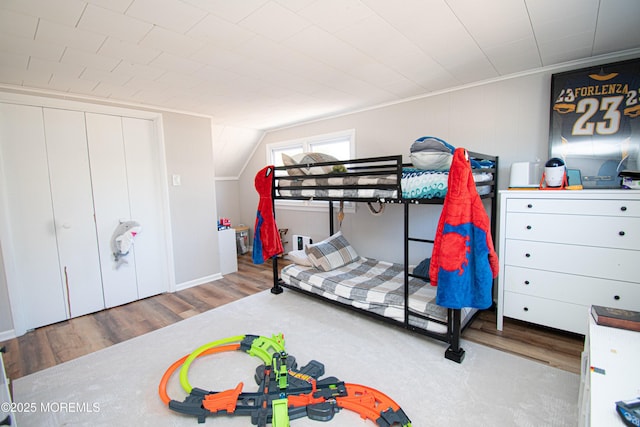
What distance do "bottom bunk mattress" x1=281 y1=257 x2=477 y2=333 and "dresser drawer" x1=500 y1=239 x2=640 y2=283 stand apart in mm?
617

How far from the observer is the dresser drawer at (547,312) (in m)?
2.17

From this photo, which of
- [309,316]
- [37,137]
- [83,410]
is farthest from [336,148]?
[83,410]

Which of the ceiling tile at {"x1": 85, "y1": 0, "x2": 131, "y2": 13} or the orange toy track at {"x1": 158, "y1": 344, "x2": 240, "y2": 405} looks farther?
the orange toy track at {"x1": 158, "y1": 344, "x2": 240, "y2": 405}

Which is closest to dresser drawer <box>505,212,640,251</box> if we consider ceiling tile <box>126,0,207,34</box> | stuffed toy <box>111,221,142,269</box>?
ceiling tile <box>126,0,207,34</box>

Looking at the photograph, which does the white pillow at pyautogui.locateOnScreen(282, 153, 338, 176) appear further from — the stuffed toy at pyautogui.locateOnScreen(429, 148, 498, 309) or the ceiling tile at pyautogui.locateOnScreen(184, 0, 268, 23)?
the ceiling tile at pyautogui.locateOnScreen(184, 0, 268, 23)

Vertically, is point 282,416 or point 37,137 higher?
point 37,137

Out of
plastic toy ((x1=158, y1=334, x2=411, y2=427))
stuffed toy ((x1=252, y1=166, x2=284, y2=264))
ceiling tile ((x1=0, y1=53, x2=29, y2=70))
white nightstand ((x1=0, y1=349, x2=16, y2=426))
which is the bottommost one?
plastic toy ((x1=158, y1=334, x2=411, y2=427))

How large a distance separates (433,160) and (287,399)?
6.15 ft

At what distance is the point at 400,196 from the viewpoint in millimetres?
2270

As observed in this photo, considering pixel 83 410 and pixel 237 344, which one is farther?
pixel 237 344

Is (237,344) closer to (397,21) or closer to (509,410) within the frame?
(509,410)

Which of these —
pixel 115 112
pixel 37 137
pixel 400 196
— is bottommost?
pixel 400 196

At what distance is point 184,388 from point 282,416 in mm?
718

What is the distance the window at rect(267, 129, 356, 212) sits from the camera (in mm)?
3959
